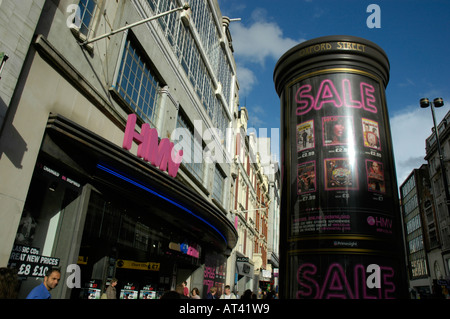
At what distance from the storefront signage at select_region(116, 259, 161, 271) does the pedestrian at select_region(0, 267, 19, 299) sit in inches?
271

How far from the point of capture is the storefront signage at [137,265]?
1112cm

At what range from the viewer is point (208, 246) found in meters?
20.5

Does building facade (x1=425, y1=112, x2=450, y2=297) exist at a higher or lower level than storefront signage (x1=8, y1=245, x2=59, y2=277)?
higher

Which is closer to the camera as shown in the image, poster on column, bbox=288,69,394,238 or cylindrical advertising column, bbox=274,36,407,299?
cylindrical advertising column, bbox=274,36,407,299

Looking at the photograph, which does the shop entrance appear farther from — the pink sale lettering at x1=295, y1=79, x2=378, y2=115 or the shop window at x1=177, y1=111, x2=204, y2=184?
the pink sale lettering at x1=295, y1=79, x2=378, y2=115

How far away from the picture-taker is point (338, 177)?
460 cm

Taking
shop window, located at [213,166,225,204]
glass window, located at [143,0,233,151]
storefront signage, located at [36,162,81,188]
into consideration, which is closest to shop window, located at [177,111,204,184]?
glass window, located at [143,0,233,151]

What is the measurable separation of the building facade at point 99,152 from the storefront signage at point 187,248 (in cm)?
9

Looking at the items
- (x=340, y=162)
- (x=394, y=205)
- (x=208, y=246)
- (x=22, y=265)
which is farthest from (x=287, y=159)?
(x=208, y=246)

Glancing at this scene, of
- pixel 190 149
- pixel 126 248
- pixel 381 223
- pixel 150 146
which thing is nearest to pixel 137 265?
pixel 126 248

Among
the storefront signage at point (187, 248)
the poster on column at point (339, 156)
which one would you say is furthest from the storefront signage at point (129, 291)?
the poster on column at point (339, 156)

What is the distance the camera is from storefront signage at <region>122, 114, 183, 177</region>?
9.92 metres

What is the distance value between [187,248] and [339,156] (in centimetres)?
1303

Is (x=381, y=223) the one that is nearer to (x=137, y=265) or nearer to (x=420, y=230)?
(x=137, y=265)
